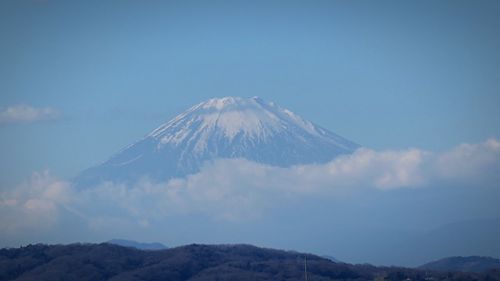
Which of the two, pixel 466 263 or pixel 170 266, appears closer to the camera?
pixel 170 266

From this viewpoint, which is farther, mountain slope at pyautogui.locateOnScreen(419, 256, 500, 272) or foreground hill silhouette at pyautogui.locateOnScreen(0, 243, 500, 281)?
mountain slope at pyautogui.locateOnScreen(419, 256, 500, 272)

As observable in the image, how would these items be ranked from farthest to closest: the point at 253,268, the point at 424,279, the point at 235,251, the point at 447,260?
the point at 447,260, the point at 235,251, the point at 253,268, the point at 424,279

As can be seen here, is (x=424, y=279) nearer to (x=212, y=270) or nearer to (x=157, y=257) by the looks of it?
(x=212, y=270)

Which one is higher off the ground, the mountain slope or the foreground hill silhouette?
the mountain slope

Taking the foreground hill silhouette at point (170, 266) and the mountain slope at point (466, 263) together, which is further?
the mountain slope at point (466, 263)

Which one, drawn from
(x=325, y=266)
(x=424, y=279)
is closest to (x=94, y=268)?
(x=325, y=266)

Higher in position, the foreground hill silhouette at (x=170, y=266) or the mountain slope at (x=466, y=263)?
the mountain slope at (x=466, y=263)

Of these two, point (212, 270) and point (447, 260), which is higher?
point (447, 260)

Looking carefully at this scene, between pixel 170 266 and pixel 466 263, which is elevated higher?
pixel 466 263
